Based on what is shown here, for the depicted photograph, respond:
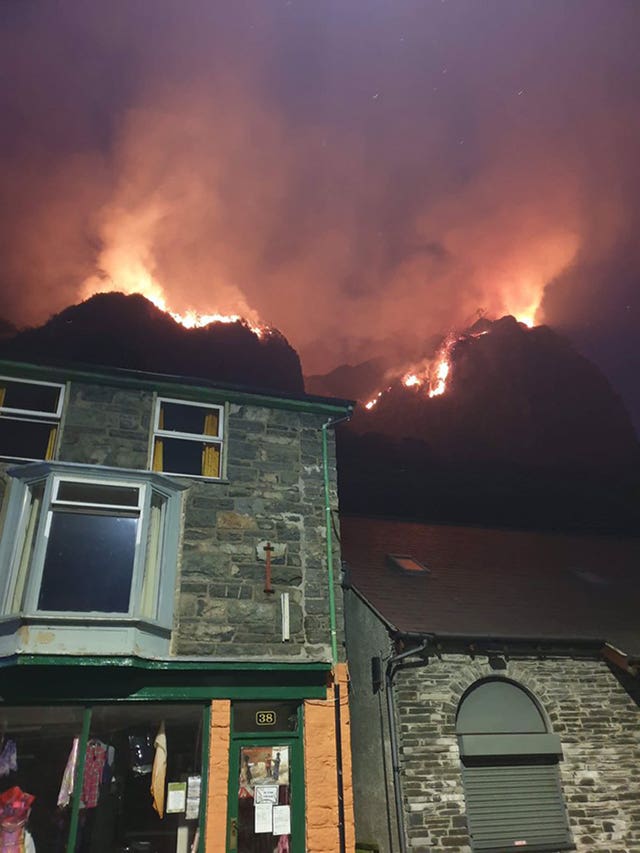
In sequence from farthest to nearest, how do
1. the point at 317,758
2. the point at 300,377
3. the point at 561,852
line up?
the point at 300,377 < the point at 561,852 < the point at 317,758

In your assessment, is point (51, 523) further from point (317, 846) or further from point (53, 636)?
point (317, 846)

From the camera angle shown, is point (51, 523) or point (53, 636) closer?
point (53, 636)

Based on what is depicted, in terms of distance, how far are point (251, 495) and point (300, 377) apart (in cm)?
3767

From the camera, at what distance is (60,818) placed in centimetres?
746

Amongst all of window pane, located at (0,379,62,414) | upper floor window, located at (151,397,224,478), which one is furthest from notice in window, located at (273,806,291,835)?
window pane, located at (0,379,62,414)

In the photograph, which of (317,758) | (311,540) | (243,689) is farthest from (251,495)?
(317,758)

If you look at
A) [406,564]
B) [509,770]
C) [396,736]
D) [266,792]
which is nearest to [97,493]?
[266,792]

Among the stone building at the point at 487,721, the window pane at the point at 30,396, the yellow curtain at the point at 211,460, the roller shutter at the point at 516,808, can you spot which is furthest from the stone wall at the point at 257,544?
the roller shutter at the point at 516,808

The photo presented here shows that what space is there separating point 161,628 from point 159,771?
1.82 m

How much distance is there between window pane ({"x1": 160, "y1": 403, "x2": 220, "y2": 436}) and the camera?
1014 centimetres

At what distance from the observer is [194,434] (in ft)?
32.9

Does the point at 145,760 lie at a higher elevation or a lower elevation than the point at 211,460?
lower

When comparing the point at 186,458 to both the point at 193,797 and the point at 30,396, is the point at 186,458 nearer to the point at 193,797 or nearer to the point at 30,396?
the point at 30,396

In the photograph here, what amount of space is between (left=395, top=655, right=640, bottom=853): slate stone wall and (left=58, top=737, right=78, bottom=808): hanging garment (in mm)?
4839
